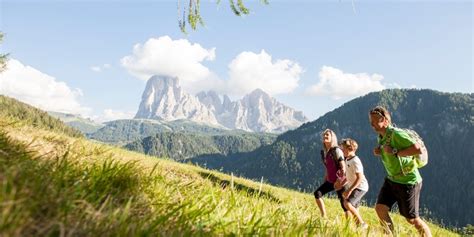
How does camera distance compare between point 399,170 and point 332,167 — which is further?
point 332,167

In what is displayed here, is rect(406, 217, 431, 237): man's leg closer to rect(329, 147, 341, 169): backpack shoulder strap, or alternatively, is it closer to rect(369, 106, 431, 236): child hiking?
rect(369, 106, 431, 236): child hiking

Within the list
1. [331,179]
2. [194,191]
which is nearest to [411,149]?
[331,179]

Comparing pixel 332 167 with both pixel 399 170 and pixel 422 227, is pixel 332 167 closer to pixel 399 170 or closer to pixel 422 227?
pixel 399 170

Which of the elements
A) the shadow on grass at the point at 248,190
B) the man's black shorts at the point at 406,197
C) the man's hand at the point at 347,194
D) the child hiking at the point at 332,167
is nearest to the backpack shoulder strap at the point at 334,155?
the child hiking at the point at 332,167

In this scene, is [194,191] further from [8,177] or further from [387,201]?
[387,201]

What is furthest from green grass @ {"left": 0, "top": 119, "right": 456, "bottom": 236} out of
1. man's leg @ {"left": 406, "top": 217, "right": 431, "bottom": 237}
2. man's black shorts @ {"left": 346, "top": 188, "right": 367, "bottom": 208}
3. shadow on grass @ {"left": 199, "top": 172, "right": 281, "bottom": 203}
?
man's black shorts @ {"left": 346, "top": 188, "right": 367, "bottom": 208}

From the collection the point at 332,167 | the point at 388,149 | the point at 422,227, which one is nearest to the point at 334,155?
the point at 332,167

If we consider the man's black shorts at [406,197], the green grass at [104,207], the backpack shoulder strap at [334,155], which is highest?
the backpack shoulder strap at [334,155]

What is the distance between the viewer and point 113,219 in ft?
7.13

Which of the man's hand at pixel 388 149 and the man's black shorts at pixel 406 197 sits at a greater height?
the man's hand at pixel 388 149

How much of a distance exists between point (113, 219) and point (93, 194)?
0.41 metres

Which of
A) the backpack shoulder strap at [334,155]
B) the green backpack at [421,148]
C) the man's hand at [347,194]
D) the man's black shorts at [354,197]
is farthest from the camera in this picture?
A: the backpack shoulder strap at [334,155]

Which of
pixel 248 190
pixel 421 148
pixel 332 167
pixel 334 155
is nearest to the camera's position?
pixel 421 148

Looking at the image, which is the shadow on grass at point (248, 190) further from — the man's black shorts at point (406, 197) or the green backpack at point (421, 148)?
the green backpack at point (421, 148)
